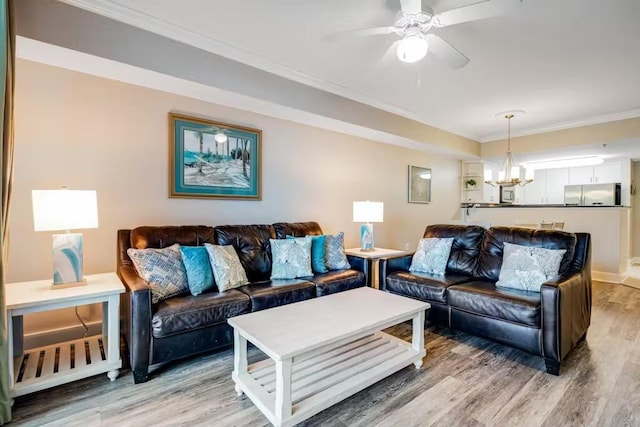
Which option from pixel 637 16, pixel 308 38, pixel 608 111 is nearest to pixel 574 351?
pixel 637 16

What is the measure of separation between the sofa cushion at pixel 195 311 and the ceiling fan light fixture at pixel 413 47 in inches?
81.4

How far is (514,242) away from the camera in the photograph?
9.62ft

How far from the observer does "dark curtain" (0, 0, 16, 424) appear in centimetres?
159

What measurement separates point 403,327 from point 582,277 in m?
1.49

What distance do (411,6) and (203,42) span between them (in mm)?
1679

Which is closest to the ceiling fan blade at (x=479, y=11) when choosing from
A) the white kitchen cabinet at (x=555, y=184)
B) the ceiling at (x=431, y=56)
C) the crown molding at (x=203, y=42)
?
the ceiling at (x=431, y=56)

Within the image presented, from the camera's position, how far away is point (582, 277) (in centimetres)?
250

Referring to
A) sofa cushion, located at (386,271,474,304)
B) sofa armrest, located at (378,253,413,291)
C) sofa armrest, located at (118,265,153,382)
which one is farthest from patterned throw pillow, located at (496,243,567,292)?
sofa armrest, located at (118,265,153,382)

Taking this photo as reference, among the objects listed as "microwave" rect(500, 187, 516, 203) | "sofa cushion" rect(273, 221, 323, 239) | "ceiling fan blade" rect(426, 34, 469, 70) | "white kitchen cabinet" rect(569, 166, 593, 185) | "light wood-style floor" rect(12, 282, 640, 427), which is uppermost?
"ceiling fan blade" rect(426, 34, 469, 70)

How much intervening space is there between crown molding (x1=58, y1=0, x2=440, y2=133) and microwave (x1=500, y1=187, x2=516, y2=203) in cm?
523

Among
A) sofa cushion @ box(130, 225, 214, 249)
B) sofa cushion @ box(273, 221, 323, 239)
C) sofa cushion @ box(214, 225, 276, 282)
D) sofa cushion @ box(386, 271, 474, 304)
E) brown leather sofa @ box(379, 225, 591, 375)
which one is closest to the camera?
brown leather sofa @ box(379, 225, 591, 375)

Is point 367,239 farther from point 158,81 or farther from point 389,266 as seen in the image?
point 158,81

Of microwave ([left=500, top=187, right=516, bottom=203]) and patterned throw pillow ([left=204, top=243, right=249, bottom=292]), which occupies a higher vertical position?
microwave ([left=500, top=187, right=516, bottom=203])

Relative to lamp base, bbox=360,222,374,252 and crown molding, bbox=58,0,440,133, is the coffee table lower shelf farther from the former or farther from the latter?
crown molding, bbox=58,0,440,133
